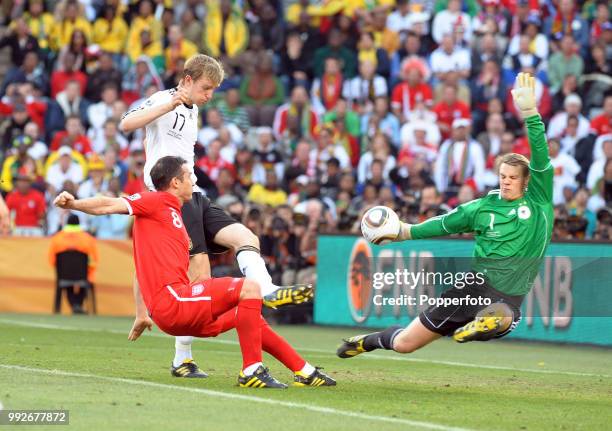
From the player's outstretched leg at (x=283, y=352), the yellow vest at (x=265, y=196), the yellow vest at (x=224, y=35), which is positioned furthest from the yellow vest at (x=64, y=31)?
the player's outstretched leg at (x=283, y=352)

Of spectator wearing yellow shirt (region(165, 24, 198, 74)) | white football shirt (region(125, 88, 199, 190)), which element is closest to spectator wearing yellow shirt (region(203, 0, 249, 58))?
spectator wearing yellow shirt (region(165, 24, 198, 74))

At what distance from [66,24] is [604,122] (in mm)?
9912

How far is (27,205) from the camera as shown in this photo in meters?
20.8

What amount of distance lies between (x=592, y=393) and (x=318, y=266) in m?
8.84

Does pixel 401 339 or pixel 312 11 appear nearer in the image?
pixel 401 339

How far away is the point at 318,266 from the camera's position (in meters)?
18.6

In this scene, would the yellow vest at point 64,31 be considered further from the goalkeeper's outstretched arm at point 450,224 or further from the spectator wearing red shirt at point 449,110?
the goalkeeper's outstretched arm at point 450,224

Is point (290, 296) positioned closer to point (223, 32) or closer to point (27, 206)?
point (27, 206)

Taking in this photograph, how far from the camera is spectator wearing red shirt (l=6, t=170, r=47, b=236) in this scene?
68.1 ft

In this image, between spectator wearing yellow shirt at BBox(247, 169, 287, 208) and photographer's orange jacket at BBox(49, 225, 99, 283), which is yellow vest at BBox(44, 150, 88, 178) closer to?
photographer's orange jacket at BBox(49, 225, 99, 283)

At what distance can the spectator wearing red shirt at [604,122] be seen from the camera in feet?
67.7

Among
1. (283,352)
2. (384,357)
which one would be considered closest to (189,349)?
(283,352)

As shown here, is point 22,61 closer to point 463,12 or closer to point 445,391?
point 463,12

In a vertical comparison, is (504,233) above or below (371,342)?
above
